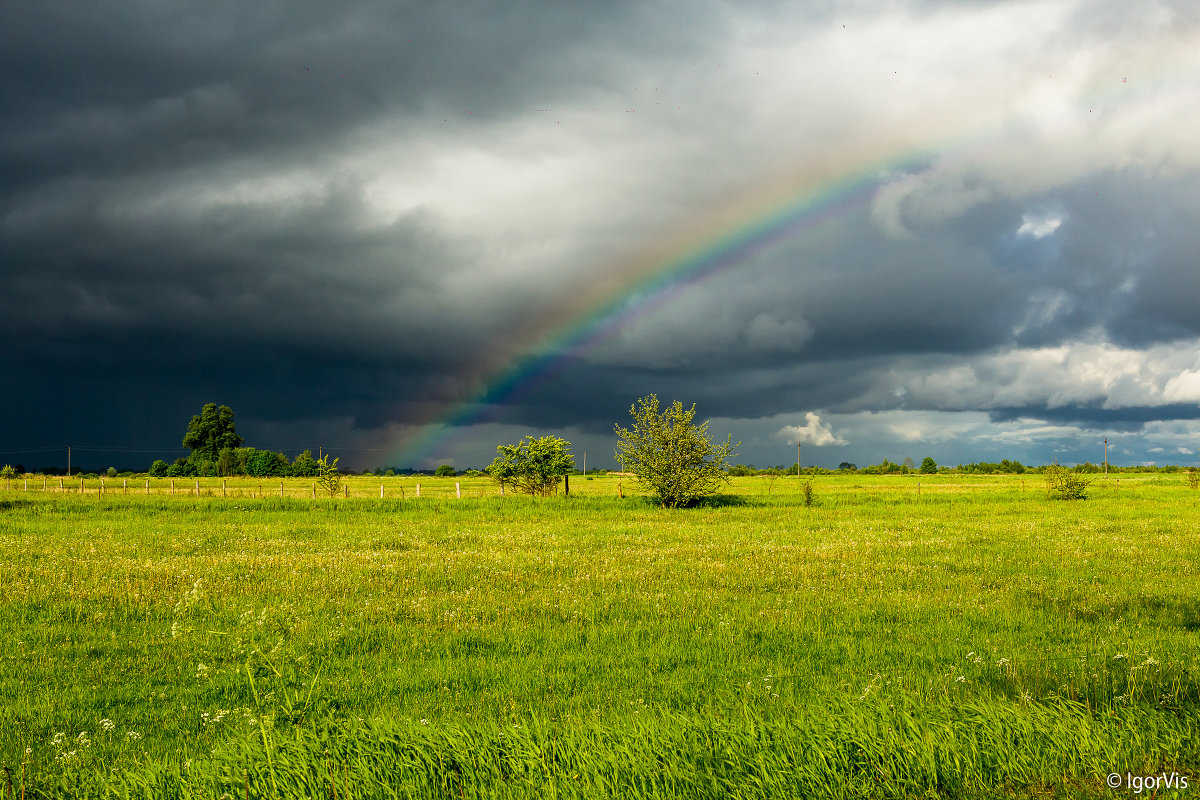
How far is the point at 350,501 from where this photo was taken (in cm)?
4438

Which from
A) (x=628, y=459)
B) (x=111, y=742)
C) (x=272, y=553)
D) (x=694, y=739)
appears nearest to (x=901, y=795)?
(x=694, y=739)

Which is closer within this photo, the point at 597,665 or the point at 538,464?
the point at 597,665

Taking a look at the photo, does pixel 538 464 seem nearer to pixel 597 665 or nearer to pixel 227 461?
pixel 597 665

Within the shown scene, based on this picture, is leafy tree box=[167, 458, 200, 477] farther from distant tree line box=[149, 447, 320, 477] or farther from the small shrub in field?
the small shrub in field

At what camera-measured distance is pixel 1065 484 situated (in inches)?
2219

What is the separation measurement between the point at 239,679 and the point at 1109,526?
36731 millimetres

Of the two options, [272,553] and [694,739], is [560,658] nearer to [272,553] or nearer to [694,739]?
[694,739]

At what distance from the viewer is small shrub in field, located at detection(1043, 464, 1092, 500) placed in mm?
55562
